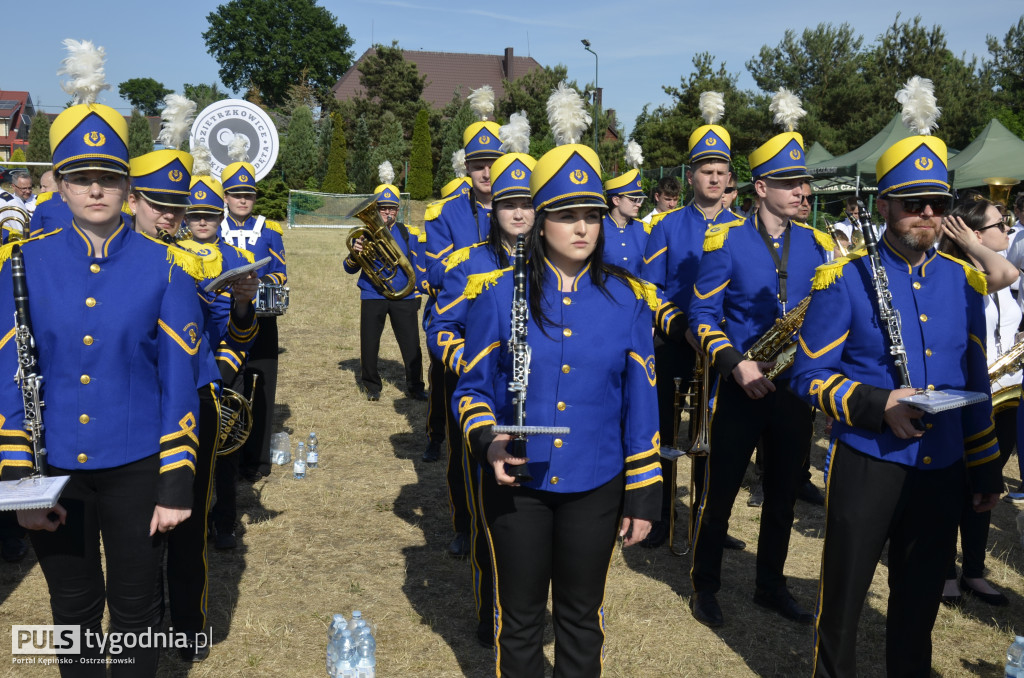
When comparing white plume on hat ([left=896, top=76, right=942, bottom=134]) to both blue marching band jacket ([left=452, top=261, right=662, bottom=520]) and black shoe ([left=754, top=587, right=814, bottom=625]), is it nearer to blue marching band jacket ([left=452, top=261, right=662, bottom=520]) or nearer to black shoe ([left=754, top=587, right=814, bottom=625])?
blue marching band jacket ([left=452, top=261, right=662, bottom=520])

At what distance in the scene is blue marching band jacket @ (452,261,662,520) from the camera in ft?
11.3

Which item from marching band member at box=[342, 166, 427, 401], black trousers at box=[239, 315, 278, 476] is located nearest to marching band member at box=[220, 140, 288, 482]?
black trousers at box=[239, 315, 278, 476]

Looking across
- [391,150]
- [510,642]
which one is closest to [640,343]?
[510,642]

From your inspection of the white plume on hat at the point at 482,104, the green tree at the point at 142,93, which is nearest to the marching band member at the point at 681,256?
the white plume on hat at the point at 482,104

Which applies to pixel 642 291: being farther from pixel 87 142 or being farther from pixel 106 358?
pixel 87 142

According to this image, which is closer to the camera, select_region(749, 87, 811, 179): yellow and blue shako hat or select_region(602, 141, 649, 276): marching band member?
select_region(749, 87, 811, 179): yellow and blue shako hat

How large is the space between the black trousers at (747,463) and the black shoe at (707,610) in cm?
5

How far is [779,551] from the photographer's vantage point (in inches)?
214

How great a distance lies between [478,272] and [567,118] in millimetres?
1209

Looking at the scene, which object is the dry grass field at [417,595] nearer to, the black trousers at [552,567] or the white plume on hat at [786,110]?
the black trousers at [552,567]

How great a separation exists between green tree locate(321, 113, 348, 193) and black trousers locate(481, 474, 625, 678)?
43659 mm

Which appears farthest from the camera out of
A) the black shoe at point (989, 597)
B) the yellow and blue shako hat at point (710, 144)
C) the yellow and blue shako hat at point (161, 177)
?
the yellow and blue shako hat at point (710, 144)

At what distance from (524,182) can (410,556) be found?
275cm

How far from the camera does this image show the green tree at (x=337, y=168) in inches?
1799
